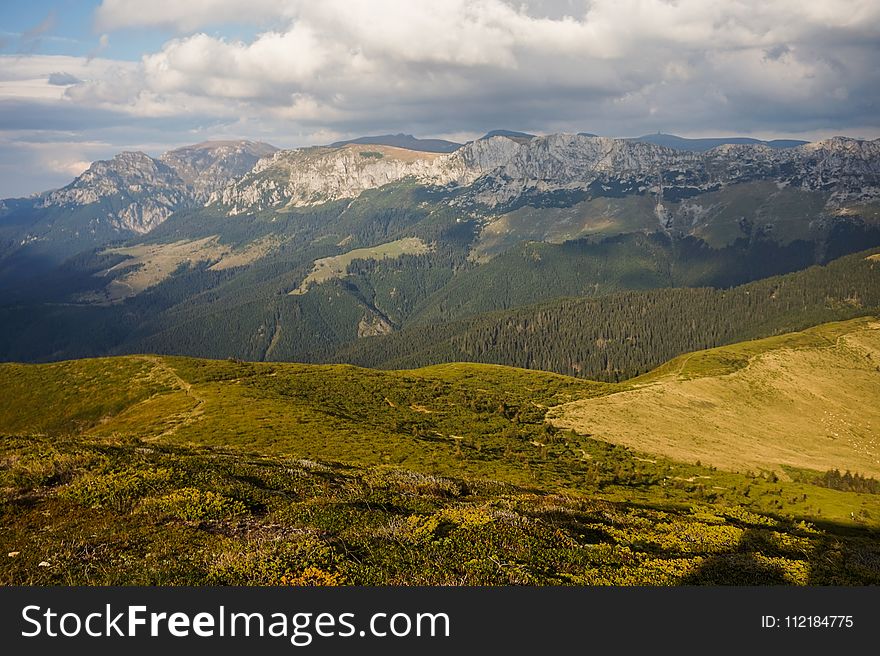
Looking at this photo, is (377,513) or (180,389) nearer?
(377,513)

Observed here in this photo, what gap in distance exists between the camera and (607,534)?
75.7ft

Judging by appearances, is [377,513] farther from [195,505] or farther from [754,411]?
[754,411]

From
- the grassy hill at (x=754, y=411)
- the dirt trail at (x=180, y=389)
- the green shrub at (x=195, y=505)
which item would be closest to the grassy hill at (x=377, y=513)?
the green shrub at (x=195, y=505)

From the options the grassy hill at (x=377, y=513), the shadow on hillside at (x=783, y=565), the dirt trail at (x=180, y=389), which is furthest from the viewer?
the dirt trail at (x=180, y=389)

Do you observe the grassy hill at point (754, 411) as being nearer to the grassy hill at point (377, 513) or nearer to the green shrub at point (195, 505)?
the grassy hill at point (377, 513)

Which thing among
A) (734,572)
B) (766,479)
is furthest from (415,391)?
(734,572)

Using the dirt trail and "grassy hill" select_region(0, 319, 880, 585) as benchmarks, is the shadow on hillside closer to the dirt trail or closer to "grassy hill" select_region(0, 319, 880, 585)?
"grassy hill" select_region(0, 319, 880, 585)

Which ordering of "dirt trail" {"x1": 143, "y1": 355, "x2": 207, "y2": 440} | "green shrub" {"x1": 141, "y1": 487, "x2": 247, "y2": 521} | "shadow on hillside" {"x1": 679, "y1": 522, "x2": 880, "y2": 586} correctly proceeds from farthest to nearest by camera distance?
"dirt trail" {"x1": 143, "y1": 355, "x2": 207, "y2": 440} < "green shrub" {"x1": 141, "y1": 487, "x2": 247, "y2": 521} < "shadow on hillside" {"x1": 679, "y1": 522, "x2": 880, "y2": 586}

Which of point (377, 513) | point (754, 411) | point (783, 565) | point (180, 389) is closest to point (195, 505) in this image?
point (377, 513)

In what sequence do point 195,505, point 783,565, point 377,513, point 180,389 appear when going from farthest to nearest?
1. point 180,389
2. point 377,513
3. point 195,505
4. point 783,565

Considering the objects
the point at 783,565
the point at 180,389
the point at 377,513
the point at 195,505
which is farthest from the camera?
the point at 180,389

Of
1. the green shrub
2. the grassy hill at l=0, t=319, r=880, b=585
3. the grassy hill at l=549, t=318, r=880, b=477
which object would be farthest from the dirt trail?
the grassy hill at l=549, t=318, r=880, b=477

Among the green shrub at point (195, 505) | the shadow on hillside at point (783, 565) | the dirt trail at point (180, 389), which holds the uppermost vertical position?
the green shrub at point (195, 505)

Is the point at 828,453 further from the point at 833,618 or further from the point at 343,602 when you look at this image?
the point at 343,602
